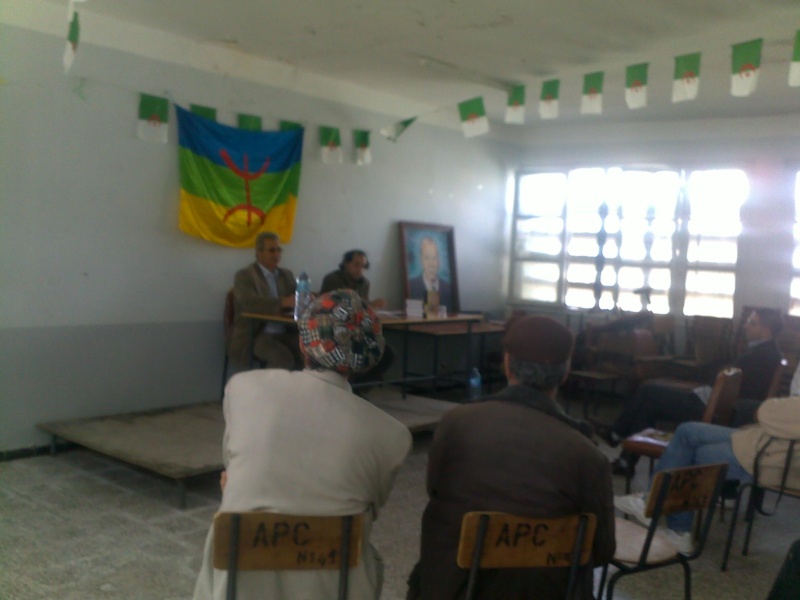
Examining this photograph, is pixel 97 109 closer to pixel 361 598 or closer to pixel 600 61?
pixel 600 61

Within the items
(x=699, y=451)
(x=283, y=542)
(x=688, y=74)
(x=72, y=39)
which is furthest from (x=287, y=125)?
(x=283, y=542)

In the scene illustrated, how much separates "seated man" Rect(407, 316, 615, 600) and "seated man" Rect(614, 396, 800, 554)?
1.22 m

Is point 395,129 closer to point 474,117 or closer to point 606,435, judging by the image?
point 474,117

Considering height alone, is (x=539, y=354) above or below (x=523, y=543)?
above

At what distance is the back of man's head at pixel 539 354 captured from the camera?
1963mm

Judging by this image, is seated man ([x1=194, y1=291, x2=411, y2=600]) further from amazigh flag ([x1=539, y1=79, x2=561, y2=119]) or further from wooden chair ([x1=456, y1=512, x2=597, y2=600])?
amazigh flag ([x1=539, y1=79, x2=561, y2=119])

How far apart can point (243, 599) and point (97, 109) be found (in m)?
4.32

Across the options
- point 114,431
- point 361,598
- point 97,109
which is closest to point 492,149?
point 97,109

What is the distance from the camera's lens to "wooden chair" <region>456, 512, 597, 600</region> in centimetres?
174

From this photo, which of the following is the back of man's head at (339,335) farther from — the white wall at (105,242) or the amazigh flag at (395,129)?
the amazigh flag at (395,129)

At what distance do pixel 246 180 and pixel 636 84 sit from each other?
9.97ft

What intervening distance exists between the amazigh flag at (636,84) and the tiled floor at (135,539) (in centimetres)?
261

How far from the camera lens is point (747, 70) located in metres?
4.61

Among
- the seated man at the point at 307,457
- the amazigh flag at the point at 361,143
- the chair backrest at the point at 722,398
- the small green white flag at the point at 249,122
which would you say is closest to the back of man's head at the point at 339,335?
the seated man at the point at 307,457
